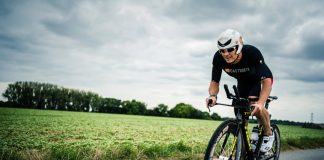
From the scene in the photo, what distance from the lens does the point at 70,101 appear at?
112 meters

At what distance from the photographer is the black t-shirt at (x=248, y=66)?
14.3 feet

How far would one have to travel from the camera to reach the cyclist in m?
3.99

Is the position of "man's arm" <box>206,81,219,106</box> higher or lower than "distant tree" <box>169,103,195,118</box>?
lower

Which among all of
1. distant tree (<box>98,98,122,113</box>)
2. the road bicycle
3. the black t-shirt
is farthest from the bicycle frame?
distant tree (<box>98,98,122,113</box>)

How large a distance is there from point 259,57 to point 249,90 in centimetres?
70

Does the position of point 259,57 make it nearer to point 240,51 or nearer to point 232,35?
point 240,51

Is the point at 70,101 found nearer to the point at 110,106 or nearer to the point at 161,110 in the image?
the point at 110,106

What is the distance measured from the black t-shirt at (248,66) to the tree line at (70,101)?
92.6 metres

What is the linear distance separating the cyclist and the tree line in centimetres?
9238

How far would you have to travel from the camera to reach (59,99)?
107250 mm

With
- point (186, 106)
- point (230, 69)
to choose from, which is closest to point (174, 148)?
point (230, 69)

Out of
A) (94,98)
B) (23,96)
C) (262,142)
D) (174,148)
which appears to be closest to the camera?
(262,142)

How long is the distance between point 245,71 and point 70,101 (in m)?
114

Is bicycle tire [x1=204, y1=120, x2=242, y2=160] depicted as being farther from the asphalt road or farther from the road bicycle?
the asphalt road
